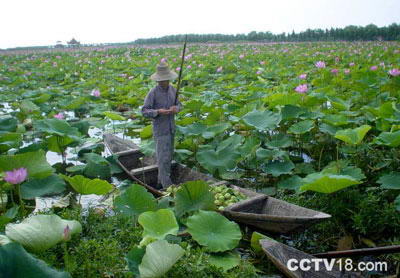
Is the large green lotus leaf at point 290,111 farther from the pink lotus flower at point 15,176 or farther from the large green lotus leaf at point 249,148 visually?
the pink lotus flower at point 15,176

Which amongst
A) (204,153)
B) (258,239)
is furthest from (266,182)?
(258,239)

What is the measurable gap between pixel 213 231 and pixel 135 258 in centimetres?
66

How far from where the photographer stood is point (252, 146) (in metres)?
3.86

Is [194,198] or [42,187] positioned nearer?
[194,198]

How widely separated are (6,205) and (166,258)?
1.75 meters

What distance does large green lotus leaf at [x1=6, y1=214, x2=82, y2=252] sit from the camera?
6.05 ft

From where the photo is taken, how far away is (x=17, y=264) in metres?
1.38

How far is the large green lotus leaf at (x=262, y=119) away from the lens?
3812mm

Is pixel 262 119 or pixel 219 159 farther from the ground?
pixel 262 119

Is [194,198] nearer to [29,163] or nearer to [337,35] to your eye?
[29,163]

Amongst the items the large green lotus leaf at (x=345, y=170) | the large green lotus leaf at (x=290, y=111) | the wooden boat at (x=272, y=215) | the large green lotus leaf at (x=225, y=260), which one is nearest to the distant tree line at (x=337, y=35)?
the large green lotus leaf at (x=290, y=111)

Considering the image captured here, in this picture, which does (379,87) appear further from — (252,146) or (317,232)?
(317,232)

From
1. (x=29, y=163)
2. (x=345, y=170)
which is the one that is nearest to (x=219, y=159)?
(x=345, y=170)

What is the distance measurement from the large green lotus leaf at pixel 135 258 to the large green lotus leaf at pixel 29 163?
43.0 inches
